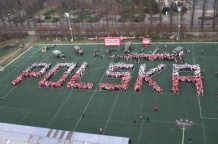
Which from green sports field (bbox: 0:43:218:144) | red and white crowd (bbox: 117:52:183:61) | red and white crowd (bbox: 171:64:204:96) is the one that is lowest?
green sports field (bbox: 0:43:218:144)

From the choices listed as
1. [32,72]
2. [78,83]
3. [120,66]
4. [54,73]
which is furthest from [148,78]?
[32,72]

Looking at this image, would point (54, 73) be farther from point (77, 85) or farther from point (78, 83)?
point (77, 85)

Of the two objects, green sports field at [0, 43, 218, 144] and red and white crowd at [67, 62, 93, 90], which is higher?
red and white crowd at [67, 62, 93, 90]

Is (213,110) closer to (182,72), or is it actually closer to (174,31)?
(182,72)

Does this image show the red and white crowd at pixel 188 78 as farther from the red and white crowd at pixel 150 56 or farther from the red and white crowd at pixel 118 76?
the red and white crowd at pixel 118 76

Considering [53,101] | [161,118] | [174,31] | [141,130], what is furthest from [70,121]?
[174,31]

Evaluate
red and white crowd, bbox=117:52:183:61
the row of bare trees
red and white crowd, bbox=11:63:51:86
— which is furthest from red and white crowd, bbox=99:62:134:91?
the row of bare trees

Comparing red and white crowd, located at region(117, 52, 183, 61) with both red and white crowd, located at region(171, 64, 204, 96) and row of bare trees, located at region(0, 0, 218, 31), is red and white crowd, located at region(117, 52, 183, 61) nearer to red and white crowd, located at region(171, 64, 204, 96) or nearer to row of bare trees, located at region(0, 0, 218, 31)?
red and white crowd, located at region(171, 64, 204, 96)

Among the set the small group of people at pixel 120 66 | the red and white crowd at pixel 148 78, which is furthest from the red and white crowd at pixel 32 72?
the red and white crowd at pixel 148 78
